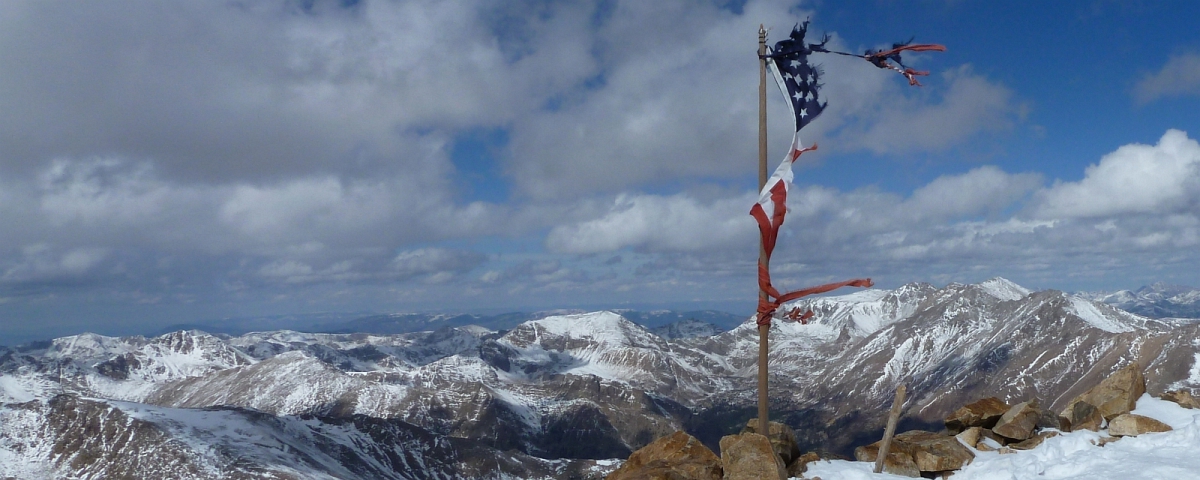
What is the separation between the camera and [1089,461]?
64.7 ft

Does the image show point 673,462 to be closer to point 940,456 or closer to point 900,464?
point 900,464

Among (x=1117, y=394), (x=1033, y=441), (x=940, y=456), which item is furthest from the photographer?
(x=1117, y=394)

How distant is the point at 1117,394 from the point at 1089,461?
25.1ft

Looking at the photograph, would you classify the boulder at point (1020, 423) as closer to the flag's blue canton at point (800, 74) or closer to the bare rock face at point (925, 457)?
the bare rock face at point (925, 457)

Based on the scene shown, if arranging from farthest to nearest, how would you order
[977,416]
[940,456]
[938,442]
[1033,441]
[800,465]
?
[977,416]
[1033,441]
[938,442]
[800,465]
[940,456]

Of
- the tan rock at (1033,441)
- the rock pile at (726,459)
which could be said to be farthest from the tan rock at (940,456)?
the rock pile at (726,459)

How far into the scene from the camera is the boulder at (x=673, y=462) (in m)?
20.2

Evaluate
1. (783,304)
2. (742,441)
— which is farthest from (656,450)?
(783,304)

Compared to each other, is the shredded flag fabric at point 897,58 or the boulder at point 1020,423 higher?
the shredded flag fabric at point 897,58

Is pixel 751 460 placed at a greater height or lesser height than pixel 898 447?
greater

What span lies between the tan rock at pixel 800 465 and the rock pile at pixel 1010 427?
7.06 ft

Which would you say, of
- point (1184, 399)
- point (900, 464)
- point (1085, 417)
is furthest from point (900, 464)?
point (1184, 399)

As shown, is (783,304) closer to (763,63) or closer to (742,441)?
(742,441)

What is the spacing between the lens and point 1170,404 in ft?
82.1
